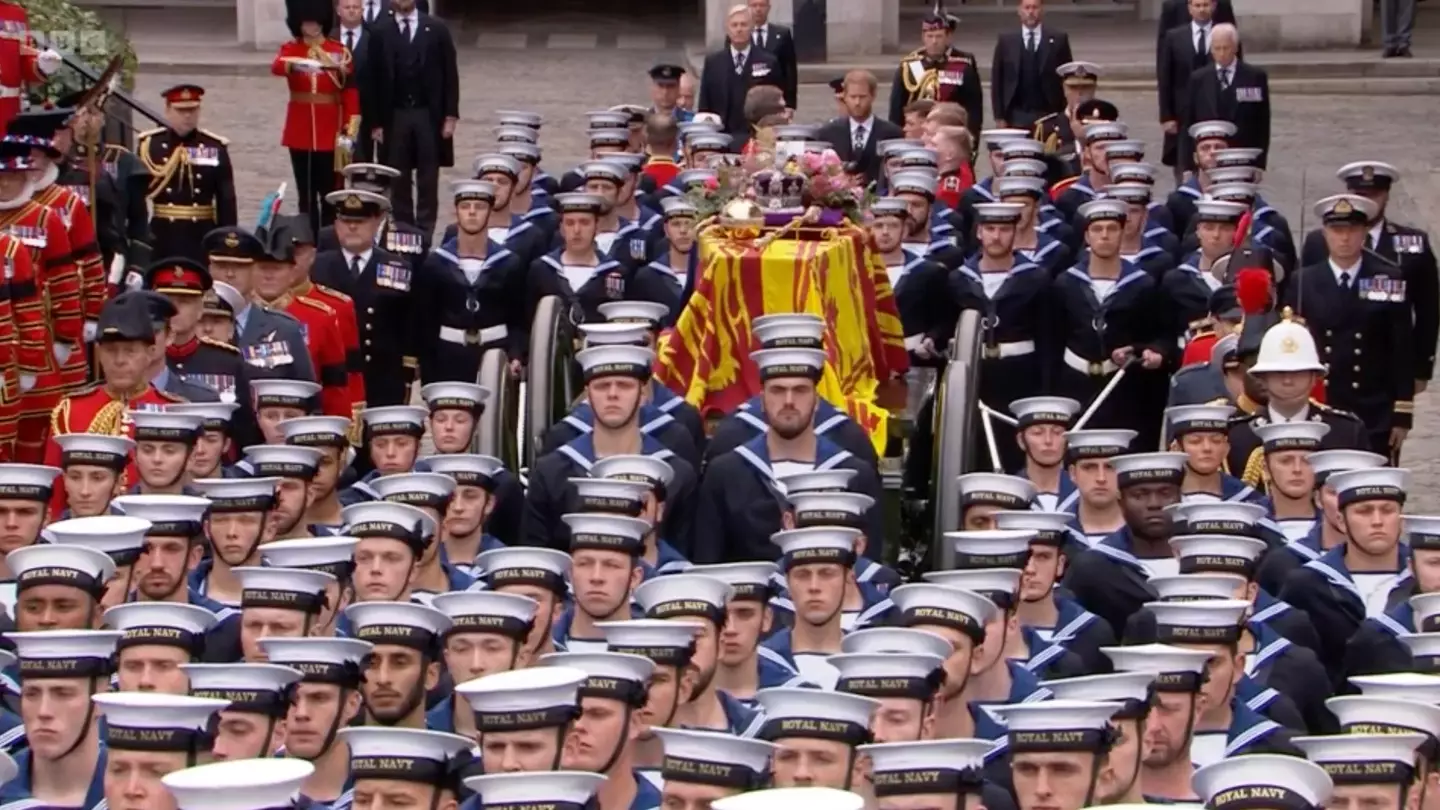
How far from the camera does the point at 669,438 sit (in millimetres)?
13695

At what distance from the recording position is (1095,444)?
13.1 metres

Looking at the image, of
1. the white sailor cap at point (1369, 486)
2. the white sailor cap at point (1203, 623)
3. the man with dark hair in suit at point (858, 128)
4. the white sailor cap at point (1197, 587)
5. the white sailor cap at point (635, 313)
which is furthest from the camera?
the man with dark hair in suit at point (858, 128)

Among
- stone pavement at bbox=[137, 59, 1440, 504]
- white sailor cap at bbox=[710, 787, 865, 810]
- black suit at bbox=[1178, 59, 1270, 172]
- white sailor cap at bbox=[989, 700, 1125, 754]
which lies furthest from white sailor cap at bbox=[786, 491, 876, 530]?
stone pavement at bbox=[137, 59, 1440, 504]

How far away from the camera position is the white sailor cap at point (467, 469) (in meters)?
12.7

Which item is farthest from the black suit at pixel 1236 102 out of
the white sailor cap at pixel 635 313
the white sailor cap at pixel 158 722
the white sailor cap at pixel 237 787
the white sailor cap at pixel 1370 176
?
the white sailor cap at pixel 237 787

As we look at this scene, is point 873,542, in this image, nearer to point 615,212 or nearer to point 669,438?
point 669,438

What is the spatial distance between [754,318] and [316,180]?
22.7 feet

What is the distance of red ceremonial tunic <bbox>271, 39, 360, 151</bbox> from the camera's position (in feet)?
67.4

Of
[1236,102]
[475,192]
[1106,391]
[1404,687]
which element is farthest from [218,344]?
[1236,102]

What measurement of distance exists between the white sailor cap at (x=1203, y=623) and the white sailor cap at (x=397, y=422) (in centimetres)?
364

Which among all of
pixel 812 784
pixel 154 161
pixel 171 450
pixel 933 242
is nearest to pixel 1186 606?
pixel 812 784

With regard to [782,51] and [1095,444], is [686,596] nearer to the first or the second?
[1095,444]

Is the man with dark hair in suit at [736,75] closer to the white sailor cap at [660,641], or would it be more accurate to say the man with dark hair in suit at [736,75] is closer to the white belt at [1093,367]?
the white belt at [1093,367]

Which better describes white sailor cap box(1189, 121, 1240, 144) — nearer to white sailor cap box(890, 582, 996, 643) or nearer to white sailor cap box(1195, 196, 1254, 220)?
white sailor cap box(1195, 196, 1254, 220)
